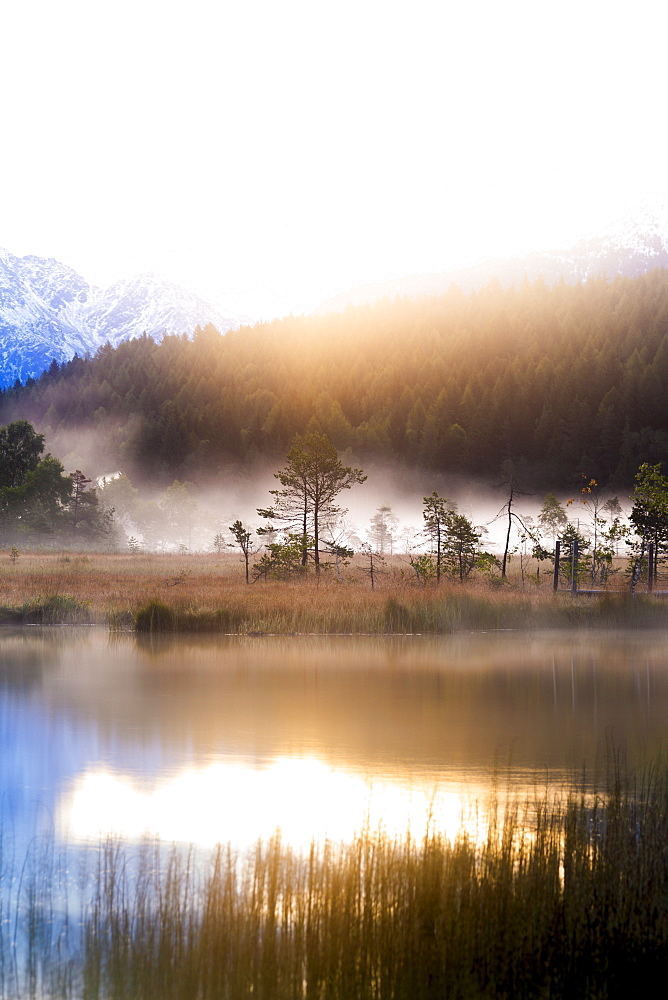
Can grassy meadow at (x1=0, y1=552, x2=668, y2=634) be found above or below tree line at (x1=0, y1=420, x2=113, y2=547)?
below

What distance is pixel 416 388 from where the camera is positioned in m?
138

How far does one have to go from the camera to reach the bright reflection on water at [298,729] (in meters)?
11.5

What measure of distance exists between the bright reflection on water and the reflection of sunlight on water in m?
0.03

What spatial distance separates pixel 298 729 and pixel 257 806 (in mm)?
Answer: 5423

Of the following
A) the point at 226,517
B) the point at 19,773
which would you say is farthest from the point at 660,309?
the point at 19,773

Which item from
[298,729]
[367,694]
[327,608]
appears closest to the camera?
[298,729]

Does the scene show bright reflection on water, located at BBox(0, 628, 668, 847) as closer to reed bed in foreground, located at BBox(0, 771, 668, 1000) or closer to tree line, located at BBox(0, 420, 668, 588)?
reed bed in foreground, located at BBox(0, 771, 668, 1000)

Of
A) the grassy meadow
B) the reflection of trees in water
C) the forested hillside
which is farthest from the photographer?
the forested hillside

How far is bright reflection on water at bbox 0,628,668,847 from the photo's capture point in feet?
37.8

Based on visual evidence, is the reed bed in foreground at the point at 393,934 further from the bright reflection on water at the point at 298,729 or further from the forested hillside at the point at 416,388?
the forested hillside at the point at 416,388

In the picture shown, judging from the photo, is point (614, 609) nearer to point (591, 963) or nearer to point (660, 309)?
point (591, 963)

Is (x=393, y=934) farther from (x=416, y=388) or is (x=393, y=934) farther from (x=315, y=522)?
(x=416, y=388)

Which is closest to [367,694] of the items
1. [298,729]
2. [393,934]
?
[298,729]

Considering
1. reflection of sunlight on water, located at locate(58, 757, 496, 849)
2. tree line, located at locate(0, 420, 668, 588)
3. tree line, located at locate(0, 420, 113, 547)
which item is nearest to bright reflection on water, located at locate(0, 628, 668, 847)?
reflection of sunlight on water, located at locate(58, 757, 496, 849)
